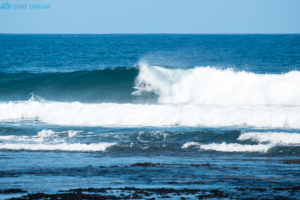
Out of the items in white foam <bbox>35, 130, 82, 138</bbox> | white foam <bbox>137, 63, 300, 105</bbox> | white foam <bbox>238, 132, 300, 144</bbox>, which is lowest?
white foam <bbox>238, 132, 300, 144</bbox>

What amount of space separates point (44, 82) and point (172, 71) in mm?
10834

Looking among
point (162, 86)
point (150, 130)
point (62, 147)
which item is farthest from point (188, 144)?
point (162, 86)

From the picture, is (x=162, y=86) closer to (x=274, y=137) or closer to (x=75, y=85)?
(x=75, y=85)

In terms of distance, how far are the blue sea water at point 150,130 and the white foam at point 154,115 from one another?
5 cm

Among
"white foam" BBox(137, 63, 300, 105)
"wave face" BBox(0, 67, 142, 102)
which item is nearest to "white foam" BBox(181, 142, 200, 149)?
"white foam" BBox(137, 63, 300, 105)

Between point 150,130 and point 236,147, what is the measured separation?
13.8ft

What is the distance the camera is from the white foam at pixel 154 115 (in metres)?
17.1

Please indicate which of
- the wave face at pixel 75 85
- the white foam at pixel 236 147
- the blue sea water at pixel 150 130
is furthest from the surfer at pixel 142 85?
the white foam at pixel 236 147

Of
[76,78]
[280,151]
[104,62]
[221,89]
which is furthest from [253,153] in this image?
[104,62]

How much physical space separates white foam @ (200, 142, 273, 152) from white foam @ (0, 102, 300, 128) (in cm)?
349

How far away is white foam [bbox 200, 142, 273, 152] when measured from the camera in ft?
43.3

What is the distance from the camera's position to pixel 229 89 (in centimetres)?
2455

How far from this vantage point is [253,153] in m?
12.8

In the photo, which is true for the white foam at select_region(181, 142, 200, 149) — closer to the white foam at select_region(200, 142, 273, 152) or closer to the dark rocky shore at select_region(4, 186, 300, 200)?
the white foam at select_region(200, 142, 273, 152)
